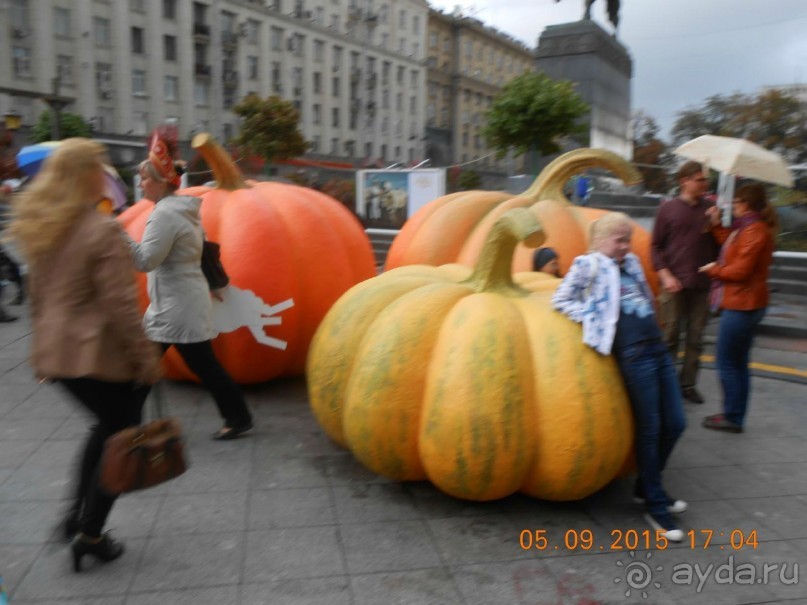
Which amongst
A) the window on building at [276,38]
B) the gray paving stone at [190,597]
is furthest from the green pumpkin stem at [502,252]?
the window on building at [276,38]

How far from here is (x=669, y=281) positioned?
5.22 metres

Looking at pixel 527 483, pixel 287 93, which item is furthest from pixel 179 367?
pixel 287 93

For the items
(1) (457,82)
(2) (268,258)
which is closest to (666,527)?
(2) (268,258)

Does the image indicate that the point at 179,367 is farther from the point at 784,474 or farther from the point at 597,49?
the point at 597,49

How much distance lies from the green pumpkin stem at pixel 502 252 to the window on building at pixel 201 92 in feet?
163

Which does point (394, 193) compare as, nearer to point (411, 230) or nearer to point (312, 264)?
point (411, 230)

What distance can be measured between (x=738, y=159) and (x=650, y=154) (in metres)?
21.4

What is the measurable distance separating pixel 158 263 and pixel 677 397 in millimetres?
2871

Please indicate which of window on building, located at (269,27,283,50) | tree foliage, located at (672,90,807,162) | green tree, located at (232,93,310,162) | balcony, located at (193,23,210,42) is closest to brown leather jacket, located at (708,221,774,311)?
tree foliage, located at (672,90,807,162)

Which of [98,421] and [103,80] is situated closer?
[98,421]

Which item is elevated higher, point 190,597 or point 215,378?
point 215,378

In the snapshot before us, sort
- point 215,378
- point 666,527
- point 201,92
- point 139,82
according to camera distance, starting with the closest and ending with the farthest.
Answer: point 666,527
point 215,378
point 139,82
point 201,92

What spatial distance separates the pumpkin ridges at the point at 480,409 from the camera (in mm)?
3404

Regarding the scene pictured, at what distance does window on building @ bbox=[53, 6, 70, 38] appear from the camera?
40688 mm
